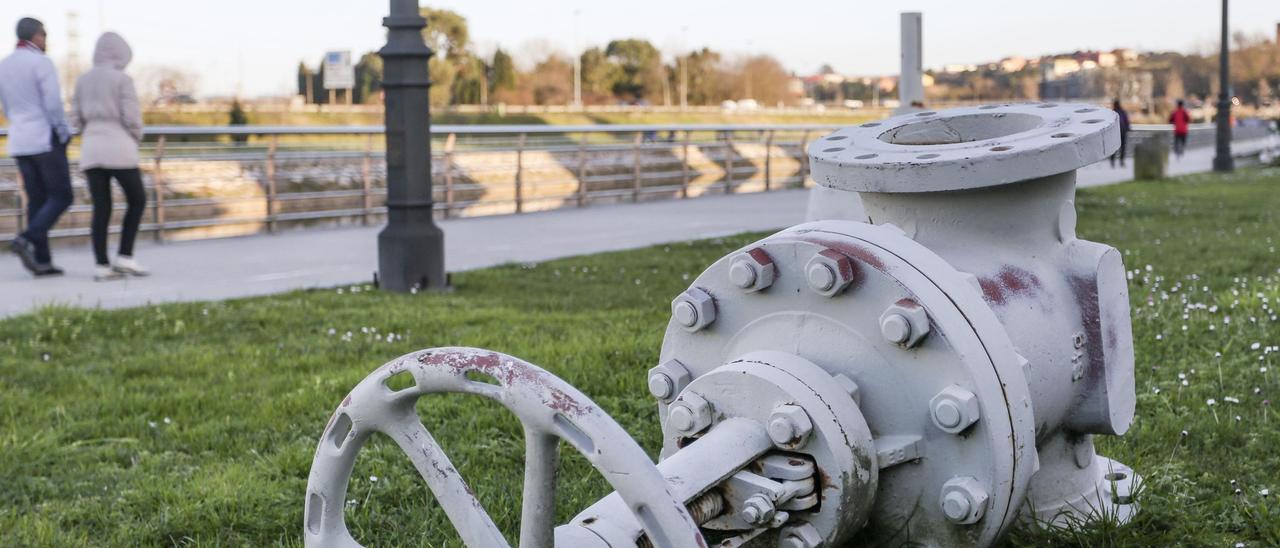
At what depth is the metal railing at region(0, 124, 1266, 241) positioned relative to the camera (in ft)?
46.3

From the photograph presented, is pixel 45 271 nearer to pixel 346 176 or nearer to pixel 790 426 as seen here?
pixel 790 426

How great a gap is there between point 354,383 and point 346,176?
15.3 meters

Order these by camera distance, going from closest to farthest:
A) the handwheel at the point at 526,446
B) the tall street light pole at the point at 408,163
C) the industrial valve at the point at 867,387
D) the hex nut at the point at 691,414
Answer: the handwheel at the point at 526,446
the industrial valve at the point at 867,387
the hex nut at the point at 691,414
the tall street light pole at the point at 408,163

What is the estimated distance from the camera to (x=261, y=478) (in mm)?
4109

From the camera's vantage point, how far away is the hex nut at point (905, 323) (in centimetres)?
266

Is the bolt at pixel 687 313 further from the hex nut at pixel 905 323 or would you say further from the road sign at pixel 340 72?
the road sign at pixel 340 72

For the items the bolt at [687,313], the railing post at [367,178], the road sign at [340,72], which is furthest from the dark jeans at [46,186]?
the road sign at [340,72]

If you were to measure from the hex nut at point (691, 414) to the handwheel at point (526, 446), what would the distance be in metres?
0.56

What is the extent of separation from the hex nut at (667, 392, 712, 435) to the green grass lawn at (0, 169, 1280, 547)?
95 cm

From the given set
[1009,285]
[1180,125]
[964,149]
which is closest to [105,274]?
[964,149]

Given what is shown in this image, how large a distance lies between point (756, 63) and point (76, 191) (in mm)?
116839

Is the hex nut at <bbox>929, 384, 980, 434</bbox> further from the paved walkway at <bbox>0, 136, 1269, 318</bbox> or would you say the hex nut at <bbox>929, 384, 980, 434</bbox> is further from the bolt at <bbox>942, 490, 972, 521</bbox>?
the paved walkway at <bbox>0, 136, 1269, 318</bbox>

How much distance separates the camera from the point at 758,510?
8.34 ft

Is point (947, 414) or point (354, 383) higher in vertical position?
point (947, 414)
